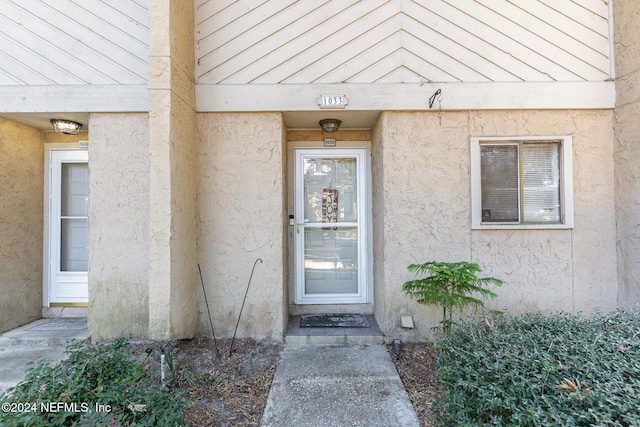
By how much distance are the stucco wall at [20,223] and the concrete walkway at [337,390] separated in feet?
12.1

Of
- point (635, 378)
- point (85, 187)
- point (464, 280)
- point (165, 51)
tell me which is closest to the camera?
point (635, 378)

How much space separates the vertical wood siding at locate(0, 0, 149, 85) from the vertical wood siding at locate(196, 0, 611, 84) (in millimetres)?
757

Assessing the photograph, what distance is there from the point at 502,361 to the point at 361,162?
10.9 ft

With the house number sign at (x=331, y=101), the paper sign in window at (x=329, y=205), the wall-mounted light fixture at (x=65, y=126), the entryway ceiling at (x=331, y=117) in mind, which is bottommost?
the paper sign in window at (x=329, y=205)

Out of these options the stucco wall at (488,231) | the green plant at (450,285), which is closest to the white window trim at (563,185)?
the stucco wall at (488,231)

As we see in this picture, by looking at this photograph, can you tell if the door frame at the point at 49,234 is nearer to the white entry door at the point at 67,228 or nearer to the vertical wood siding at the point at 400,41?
the white entry door at the point at 67,228

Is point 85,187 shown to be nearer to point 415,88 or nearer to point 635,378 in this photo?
point 415,88

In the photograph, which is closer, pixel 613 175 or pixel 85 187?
pixel 613 175

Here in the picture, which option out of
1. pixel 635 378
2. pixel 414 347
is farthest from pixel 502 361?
pixel 414 347

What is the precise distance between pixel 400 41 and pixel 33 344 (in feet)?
19.2

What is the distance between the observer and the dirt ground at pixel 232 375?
258 centimetres

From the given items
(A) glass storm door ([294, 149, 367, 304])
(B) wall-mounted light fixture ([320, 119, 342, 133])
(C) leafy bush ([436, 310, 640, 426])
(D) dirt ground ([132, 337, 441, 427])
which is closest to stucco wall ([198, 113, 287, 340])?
(D) dirt ground ([132, 337, 441, 427])

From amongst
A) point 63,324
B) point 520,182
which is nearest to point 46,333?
point 63,324

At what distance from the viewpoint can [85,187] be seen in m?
4.55
